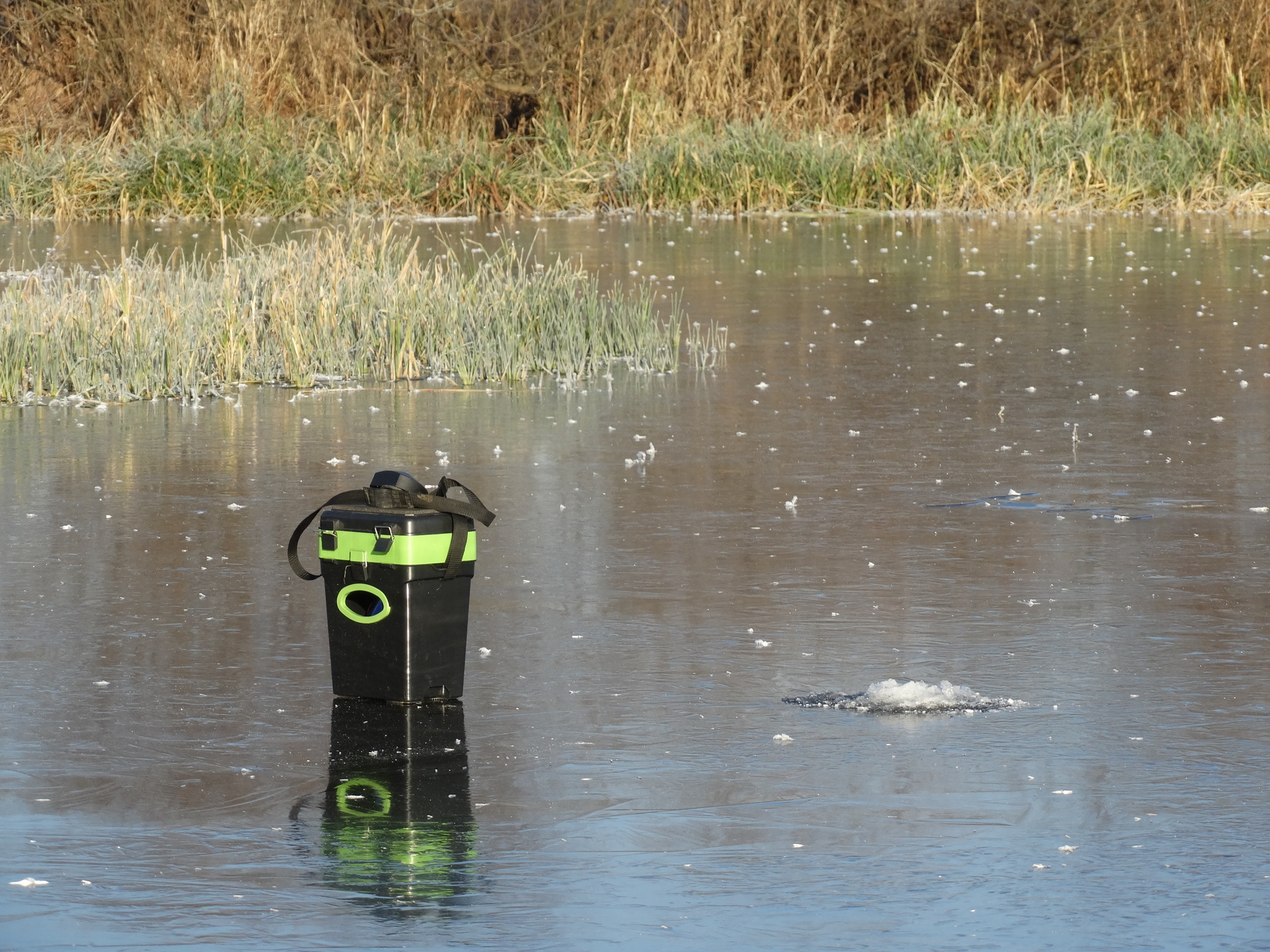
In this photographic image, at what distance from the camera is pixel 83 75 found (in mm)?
37000

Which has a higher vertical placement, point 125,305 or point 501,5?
point 501,5

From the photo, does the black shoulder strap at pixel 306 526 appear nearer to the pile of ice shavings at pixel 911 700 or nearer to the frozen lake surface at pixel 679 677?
the frozen lake surface at pixel 679 677

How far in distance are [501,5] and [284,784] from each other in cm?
3080

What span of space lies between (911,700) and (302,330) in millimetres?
8249

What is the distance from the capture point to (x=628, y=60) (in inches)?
1347

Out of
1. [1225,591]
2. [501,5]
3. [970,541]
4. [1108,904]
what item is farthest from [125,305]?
[501,5]

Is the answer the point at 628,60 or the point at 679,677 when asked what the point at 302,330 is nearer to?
the point at 679,677

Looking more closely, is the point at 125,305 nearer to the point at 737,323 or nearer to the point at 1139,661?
the point at 737,323

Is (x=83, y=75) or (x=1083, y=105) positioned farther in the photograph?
(x=83, y=75)

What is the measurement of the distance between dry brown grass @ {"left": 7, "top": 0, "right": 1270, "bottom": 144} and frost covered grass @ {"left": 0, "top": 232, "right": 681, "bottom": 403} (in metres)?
16.8

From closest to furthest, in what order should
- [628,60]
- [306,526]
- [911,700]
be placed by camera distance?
[911,700]
[306,526]
[628,60]

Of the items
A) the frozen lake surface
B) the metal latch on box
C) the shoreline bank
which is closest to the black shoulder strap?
the metal latch on box

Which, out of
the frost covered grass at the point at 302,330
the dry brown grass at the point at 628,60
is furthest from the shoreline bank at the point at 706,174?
the frost covered grass at the point at 302,330

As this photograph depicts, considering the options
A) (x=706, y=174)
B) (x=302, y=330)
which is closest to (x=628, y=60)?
(x=706, y=174)
